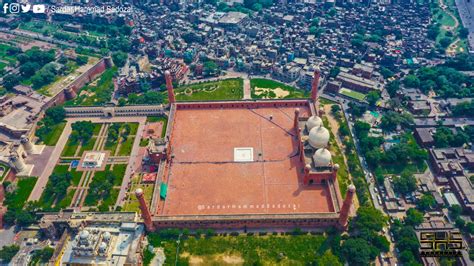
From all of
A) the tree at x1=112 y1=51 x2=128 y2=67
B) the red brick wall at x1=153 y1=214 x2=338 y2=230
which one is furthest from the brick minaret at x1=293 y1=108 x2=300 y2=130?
the tree at x1=112 y1=51 x2=128 y2=67

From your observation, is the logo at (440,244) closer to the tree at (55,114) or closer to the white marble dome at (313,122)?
the white marble dome at (313,122)

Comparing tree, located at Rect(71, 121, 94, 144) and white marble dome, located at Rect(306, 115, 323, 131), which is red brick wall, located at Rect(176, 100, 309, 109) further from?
tree, located at Rect(71, 121, 94, 144)

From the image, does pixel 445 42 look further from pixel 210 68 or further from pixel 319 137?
pixel 210 68

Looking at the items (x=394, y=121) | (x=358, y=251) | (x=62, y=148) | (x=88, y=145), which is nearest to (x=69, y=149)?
(x=62, y=148)

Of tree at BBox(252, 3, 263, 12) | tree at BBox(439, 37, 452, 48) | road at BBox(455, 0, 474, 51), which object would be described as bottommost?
tree at BBox(439, 37, 452, 48)

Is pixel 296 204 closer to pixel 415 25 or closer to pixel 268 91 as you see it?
pixel 268 91

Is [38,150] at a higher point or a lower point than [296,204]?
higher

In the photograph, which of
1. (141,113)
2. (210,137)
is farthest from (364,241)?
(141,113)
